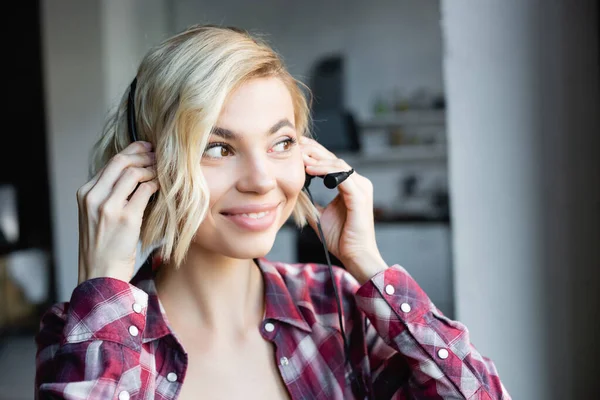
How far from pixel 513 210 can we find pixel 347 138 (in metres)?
4.20

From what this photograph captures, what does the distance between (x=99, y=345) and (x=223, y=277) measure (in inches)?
10.7

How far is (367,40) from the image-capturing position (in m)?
5.97

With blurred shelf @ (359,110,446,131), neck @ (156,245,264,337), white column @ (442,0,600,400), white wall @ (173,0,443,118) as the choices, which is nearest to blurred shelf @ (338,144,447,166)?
blurred shelf @ (359,110,446,131)

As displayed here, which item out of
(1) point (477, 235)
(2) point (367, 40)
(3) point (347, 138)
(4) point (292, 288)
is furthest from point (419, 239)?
(4) point (292, 288)

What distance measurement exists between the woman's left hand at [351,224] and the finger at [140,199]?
1.07 ft

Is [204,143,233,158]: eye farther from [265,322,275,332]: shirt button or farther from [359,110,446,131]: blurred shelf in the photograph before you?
[359,110,446,131]: blurred shelf

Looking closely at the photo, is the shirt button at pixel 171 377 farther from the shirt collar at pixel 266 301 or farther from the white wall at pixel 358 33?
the white wall at pixel 358 33

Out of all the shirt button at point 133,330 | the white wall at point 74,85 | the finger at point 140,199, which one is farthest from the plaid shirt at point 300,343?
the white wall at point 74,85

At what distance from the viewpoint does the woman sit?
97 centimetres

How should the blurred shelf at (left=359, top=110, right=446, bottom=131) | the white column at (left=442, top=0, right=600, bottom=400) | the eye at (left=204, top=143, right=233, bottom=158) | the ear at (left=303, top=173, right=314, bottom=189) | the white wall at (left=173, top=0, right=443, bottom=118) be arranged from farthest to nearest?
the white wall at (left=173, top=0, right=443, bottom=118)
the blurred shelf at (left=359, top=110, right=446, bottom=131)
the white column at (left=442, top=0, right=600, bottom=400)
the ear at (left=303, top=173, right=314, bottom=189)
the eye at (left=204, top=143, right=233, bottom=158)

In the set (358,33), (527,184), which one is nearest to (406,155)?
(358,33)

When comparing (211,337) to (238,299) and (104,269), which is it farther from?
(104,269)

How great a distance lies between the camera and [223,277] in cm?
113

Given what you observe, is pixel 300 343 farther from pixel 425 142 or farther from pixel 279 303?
pixel 425 142
